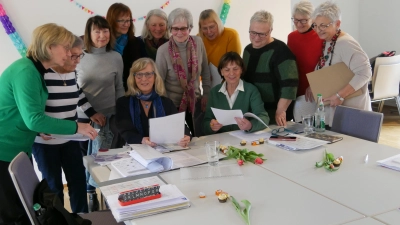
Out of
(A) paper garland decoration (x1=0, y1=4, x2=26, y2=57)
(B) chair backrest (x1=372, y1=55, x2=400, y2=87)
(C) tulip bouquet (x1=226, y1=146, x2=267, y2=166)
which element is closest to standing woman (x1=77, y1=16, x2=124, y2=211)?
(C) tulip bouquet (x1=226, y1=146, x2=267, y2=166)

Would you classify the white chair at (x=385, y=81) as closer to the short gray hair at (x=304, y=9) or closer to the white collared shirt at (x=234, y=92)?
the short gray hair at (x=304, y=9)

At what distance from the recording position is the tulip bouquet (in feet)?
6.45

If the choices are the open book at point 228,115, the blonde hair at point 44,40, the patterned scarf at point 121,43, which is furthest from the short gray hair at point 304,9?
the blonde hair at point 44,40

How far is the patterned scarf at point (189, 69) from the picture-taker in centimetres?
288

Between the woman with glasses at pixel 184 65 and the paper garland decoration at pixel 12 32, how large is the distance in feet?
4.82

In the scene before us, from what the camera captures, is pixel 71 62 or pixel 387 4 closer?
pixel 71 62

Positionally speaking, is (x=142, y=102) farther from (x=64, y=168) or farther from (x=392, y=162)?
(x=392, y=162)

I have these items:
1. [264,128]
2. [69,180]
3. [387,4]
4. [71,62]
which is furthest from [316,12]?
[387,4]

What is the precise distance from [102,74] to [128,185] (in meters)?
1.26

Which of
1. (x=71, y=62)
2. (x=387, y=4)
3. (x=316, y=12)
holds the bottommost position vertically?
(x=71, y=62)

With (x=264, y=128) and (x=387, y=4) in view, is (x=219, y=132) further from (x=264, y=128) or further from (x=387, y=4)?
(x=387, y=4)

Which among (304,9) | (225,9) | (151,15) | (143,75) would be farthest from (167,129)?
(225,9)

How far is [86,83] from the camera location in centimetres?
278

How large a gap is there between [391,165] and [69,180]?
73.2 inches
